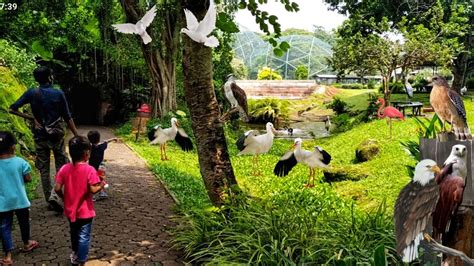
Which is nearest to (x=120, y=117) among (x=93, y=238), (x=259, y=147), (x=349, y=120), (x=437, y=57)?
(x=349, y=120)

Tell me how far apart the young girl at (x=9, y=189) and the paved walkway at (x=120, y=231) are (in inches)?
10.2

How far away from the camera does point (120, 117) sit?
18.9 m

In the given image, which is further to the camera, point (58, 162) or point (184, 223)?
point (58, 162)

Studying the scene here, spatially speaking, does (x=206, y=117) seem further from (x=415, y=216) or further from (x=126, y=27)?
(x=415, y=216)

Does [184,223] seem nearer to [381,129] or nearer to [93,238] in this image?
[93,238]

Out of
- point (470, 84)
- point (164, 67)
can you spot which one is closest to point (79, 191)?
point (164, 67)

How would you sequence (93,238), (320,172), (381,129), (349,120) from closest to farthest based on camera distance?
(93,238)
(320,172)
(381,129)
(349,120)

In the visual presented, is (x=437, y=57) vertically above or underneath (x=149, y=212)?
above

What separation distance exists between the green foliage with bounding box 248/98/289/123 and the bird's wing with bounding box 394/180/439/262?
19585 mm

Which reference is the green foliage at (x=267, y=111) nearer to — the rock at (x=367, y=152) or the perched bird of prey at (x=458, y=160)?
the rock at (x=367, y=152)

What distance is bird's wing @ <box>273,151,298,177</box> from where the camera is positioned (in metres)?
6.53

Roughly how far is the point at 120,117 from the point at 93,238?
573 inches

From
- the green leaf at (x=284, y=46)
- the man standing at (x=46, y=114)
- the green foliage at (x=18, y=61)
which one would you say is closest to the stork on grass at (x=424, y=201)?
the green leaf at (x=284, y=46)

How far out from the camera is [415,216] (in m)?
2.17
